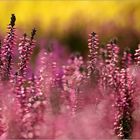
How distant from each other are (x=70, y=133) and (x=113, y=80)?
2.23m

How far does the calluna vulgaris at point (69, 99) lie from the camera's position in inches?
279

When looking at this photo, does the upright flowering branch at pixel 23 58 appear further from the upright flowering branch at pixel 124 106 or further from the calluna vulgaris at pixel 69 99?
the upright flowering branch at pixel 124 106

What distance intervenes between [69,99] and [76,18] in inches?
849

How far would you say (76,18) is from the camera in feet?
100

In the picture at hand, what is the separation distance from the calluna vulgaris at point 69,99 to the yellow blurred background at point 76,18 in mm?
14652

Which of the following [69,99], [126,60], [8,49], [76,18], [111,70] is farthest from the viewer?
[76,18]

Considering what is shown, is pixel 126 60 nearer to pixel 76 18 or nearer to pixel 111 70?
pixel 111 70

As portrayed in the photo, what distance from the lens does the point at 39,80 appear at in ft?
29.8

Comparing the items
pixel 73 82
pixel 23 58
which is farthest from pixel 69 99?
pixel 23 58

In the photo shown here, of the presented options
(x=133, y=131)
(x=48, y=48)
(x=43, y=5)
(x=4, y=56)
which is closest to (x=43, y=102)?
(x=133, y=131)

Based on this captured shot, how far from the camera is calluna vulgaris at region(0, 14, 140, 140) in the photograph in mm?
7098

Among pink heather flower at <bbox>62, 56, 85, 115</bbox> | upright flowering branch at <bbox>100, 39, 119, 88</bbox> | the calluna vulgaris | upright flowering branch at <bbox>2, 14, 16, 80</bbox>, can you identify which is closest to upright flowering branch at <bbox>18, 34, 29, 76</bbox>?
the calluna vulgaris

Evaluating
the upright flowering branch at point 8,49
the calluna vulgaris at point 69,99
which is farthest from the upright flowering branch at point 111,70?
the upright flowering branch at point 8,49

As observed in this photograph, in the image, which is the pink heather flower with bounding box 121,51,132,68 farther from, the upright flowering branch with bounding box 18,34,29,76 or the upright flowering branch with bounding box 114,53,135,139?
the upright flowering branch with bounding box 18,34,29,76
